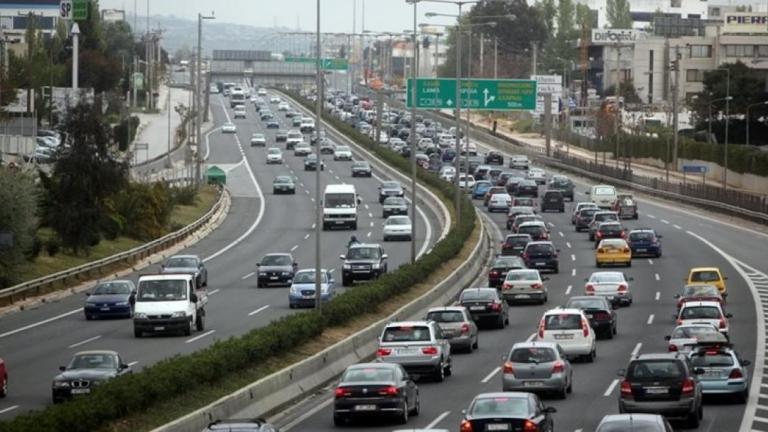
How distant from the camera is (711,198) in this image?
103688mm

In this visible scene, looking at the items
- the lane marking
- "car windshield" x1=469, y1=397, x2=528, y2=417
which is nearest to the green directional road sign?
the lane marking

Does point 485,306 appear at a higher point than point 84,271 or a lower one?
higher

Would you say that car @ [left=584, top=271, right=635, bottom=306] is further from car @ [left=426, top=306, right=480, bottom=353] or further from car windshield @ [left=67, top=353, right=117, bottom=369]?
car windshield @ [left=67, top=353, right=117, bottom=369]

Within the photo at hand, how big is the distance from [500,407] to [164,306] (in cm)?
2275

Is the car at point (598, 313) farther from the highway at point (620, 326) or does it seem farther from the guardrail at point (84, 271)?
the guardrail at point (84, 271)

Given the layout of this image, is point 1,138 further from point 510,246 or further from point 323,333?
point 323,333

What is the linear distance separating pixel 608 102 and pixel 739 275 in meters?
124

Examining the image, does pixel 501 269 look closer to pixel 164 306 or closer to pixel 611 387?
pixel 164 306

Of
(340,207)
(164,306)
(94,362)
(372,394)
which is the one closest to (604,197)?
(340,207)

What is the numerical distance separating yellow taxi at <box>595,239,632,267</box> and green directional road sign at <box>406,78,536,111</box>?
64.0ft

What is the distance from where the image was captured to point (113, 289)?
55.4 metres

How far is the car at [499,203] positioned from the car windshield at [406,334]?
62024 millimetres

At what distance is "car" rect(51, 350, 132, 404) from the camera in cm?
3375

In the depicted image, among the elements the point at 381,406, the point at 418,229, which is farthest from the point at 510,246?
the point at 381,406
